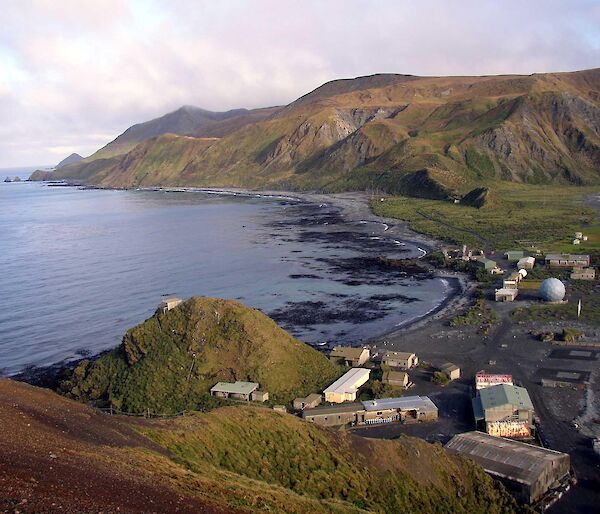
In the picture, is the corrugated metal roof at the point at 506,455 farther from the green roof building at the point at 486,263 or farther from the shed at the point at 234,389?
the green roof building at the point at 486,263

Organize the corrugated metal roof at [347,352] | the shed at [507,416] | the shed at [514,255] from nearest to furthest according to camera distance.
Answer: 1. the shed at [507,416]
2. the corrugated metal roof at [347,352]
3. the shed at [514,255]

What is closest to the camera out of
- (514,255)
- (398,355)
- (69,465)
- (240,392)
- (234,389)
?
(69,465)

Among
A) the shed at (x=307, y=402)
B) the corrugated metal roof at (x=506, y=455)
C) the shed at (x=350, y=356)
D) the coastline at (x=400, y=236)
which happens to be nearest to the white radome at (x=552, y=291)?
the coastline at (x=400, y=236)

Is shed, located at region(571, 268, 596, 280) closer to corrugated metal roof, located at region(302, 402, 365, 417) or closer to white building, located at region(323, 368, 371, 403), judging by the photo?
white building, located at region(323, 368, 371, 403)

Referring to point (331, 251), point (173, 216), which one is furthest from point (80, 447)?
point (173, 216)

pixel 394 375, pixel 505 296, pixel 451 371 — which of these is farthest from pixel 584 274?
pixel 394 375

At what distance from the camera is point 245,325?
41.2 metres

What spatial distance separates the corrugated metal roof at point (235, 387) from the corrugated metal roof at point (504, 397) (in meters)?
14.5

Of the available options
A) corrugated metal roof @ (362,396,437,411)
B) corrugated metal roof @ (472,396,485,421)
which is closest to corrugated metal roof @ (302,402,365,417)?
corrugated metal roof @ (362,396,437,411)

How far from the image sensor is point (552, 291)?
196 ft

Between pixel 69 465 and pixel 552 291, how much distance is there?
53.6 meters

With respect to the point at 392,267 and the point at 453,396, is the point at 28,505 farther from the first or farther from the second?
the point at 392,267

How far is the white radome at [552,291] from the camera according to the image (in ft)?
196

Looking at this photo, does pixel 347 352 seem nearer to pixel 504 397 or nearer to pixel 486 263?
pixel 504 397
